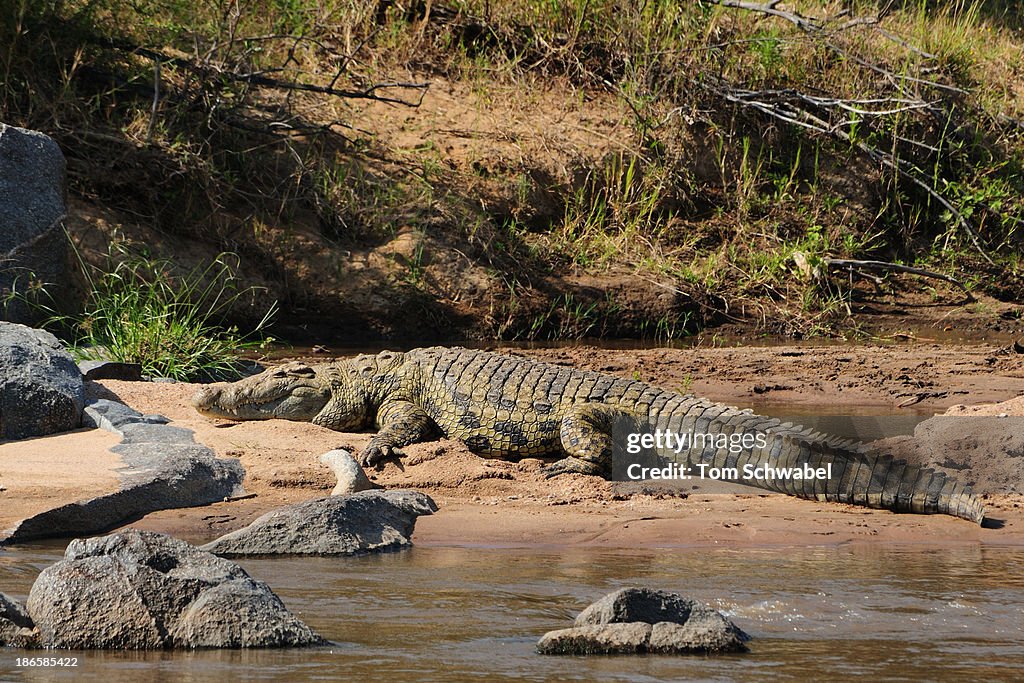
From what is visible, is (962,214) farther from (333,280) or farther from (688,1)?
(333,280)

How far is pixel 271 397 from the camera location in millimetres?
6840

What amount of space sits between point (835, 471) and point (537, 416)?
4.96 ft

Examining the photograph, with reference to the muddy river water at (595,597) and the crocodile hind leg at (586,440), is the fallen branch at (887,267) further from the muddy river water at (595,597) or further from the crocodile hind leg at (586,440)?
the muddy river water at (595,597)

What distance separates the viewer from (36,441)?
589 centimetres

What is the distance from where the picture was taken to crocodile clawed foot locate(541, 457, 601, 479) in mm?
6039

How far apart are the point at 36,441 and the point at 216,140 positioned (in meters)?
5.63

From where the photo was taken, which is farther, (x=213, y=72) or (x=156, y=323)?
(x=213, y=72)

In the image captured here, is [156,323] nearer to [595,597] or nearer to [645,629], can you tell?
[595,597]

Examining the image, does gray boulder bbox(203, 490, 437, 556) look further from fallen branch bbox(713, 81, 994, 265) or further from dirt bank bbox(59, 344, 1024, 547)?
fallen branch bbox(713, 81, 994, 265)

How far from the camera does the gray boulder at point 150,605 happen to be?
3.38 metres

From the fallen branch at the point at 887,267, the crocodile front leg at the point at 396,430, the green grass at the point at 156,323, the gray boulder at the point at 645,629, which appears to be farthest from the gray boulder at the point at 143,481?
the fallen branch at the point at 887,267

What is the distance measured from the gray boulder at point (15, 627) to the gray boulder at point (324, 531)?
A: 1.02 m

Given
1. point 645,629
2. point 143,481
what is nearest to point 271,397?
point 143,481

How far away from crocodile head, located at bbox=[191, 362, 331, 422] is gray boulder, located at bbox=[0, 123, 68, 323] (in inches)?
103
